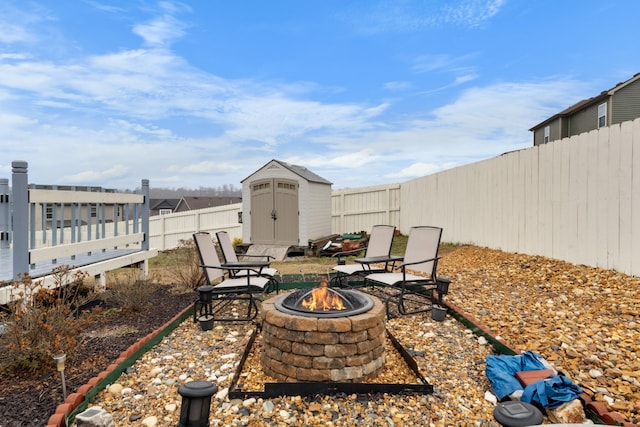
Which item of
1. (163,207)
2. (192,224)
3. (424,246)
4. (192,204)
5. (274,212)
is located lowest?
(192,224)

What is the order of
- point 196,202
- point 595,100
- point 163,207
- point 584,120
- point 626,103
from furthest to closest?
point 163,207 < point 196,202 < point 584,120 < point 595,100 < point 626,103

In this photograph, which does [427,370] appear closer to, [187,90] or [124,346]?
[124,346]

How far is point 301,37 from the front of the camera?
25.1 feet

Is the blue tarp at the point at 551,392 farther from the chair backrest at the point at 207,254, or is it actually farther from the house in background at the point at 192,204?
the house in background at the point at 192,204

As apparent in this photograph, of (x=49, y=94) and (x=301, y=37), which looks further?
(x=301, y=37)

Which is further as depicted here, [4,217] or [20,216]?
[4,217]

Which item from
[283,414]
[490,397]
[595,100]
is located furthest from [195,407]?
[595,100]

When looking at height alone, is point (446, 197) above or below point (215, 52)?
below

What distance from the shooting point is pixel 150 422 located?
2281mm

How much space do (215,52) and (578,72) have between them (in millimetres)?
7739

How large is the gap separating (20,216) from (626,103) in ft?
65.7

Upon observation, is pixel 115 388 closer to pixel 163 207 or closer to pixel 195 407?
pixel 195 407

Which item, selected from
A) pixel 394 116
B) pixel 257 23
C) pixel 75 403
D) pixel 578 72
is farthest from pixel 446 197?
pixel 75 403

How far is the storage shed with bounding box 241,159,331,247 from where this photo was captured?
10211 mm
